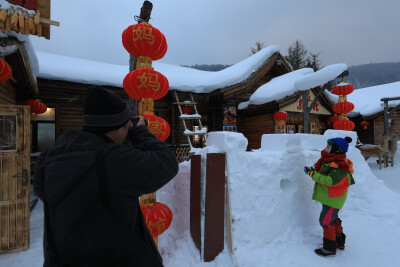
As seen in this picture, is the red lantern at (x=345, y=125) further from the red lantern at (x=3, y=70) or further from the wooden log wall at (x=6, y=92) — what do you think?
the wooden log wall at (x=6, y=92)

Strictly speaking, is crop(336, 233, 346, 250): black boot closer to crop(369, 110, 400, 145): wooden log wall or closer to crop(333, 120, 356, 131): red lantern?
crop(333, 120, 356, 131): red lantern

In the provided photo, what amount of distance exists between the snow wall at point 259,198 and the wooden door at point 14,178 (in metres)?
2.16

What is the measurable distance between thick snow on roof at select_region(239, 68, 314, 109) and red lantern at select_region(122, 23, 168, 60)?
7488mm

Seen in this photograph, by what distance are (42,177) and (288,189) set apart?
12.1 feet

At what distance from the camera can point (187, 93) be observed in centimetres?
962

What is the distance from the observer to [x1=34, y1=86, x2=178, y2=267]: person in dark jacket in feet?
3.22

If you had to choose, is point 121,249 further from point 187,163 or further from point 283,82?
point 283,82

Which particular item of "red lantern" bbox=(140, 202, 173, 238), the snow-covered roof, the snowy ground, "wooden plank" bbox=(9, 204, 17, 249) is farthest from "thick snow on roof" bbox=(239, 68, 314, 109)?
"wooden plank" bbox=(9, 204, 17, 249)

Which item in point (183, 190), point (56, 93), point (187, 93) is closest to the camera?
point (183, 190)

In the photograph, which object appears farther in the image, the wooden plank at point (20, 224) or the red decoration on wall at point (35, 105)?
the red decoration on wall at point (35, 105)

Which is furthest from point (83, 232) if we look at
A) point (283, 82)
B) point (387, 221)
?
point (283, 82)

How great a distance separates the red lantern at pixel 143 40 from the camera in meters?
2.93

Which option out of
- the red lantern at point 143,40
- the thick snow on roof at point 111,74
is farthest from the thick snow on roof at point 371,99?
the red lantern at point 143,40

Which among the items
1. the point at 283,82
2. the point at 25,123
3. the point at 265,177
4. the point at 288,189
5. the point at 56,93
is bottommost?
the point at 288,189
